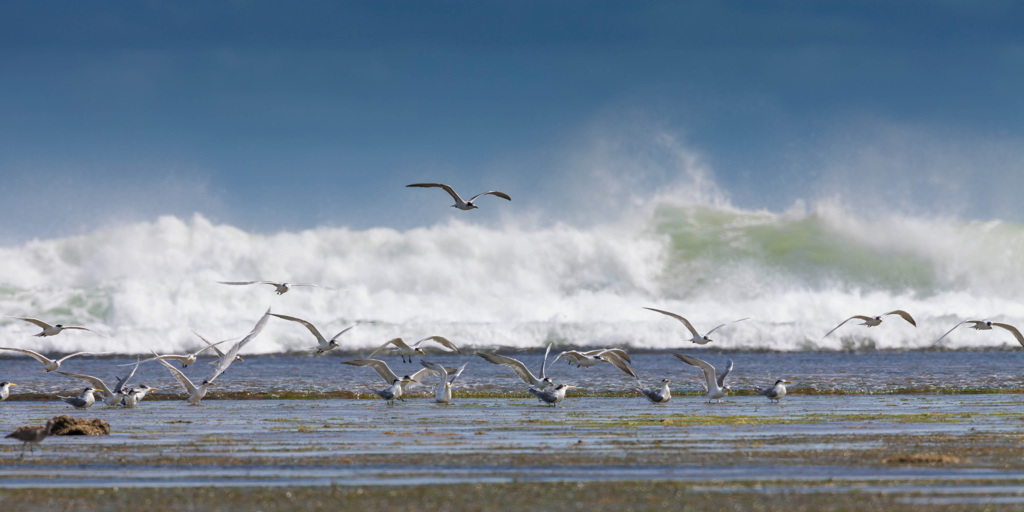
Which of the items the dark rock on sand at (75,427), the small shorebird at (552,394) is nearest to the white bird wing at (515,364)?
the small shorebird at (552,394)

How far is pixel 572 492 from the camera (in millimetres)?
14539

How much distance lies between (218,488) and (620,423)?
12.7 m

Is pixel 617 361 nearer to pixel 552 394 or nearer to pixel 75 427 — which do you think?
pixel 552 394

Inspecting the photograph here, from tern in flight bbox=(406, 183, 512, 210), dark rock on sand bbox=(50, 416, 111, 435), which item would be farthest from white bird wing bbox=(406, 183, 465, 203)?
dark rock on sand bbox=(50, 416, 111, 435)

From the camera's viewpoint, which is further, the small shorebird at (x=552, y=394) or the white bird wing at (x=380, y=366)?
the white bird wing at (x=380, y=366)

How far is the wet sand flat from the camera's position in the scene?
604 inches

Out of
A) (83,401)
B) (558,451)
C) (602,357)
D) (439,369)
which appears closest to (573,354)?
(602,357)

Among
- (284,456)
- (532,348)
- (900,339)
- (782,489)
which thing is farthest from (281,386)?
(900,339)

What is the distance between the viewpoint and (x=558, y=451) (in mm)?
19594

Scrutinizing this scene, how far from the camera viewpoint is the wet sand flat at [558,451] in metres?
15.3

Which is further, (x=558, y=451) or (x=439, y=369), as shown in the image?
(x=439, y=369)

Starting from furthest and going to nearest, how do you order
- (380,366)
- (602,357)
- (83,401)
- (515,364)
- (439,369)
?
1. (380,366)
2. (439,369)
3. (602,357)
4. (83,401)
5. (515,364)

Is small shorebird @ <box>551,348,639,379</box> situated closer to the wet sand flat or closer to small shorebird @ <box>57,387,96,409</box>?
the wet sand flat

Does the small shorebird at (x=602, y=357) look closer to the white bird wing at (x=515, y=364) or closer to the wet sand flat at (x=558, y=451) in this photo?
the white bird wing at (x=515, y=364)
